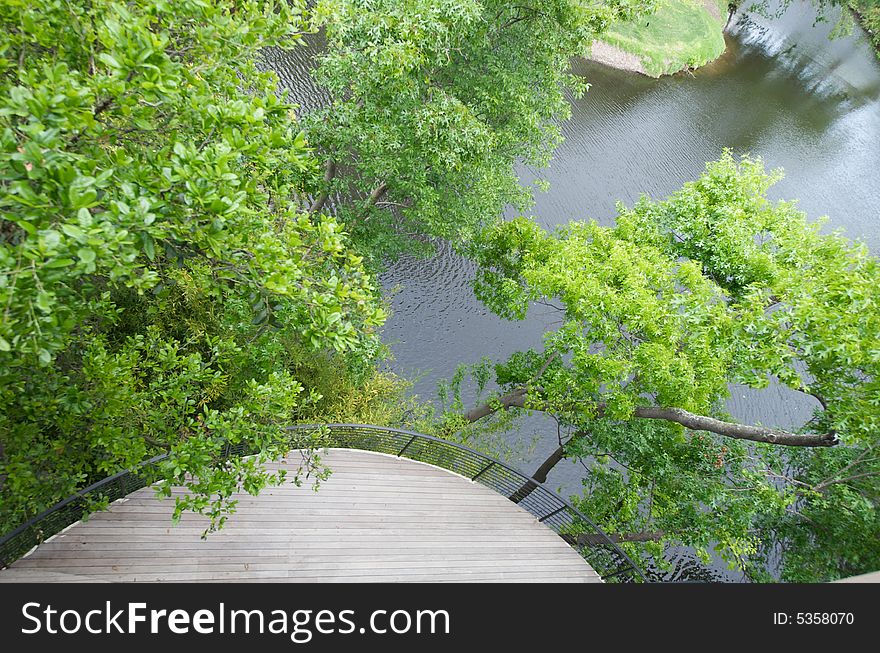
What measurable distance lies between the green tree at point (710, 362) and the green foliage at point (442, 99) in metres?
2.04

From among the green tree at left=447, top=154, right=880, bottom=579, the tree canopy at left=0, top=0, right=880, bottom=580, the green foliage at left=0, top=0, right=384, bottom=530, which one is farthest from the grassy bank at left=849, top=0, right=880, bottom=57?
the green foliage at left=0, top=0, right=384, bottom=530

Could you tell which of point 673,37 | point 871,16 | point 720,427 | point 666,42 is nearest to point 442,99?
point 720,427

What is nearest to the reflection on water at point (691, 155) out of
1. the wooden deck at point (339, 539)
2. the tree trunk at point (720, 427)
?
the tree trunk at point (720, 427)

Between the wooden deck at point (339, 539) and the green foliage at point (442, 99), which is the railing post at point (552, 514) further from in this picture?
the green foliage at point (442, 99)

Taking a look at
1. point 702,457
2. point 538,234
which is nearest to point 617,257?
point 538,234

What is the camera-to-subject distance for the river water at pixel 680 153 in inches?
592

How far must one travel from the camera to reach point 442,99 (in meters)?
9.61

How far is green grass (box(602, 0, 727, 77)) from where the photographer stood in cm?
Answer: 2495

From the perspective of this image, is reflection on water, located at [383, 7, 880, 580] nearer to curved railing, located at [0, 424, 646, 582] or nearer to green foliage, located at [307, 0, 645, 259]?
curved railing, located at [0, 424, 646, 582]

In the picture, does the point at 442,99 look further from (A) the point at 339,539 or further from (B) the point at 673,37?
(B) the point at 673,37

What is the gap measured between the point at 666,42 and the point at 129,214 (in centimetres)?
2886

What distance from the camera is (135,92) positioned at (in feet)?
13.9
